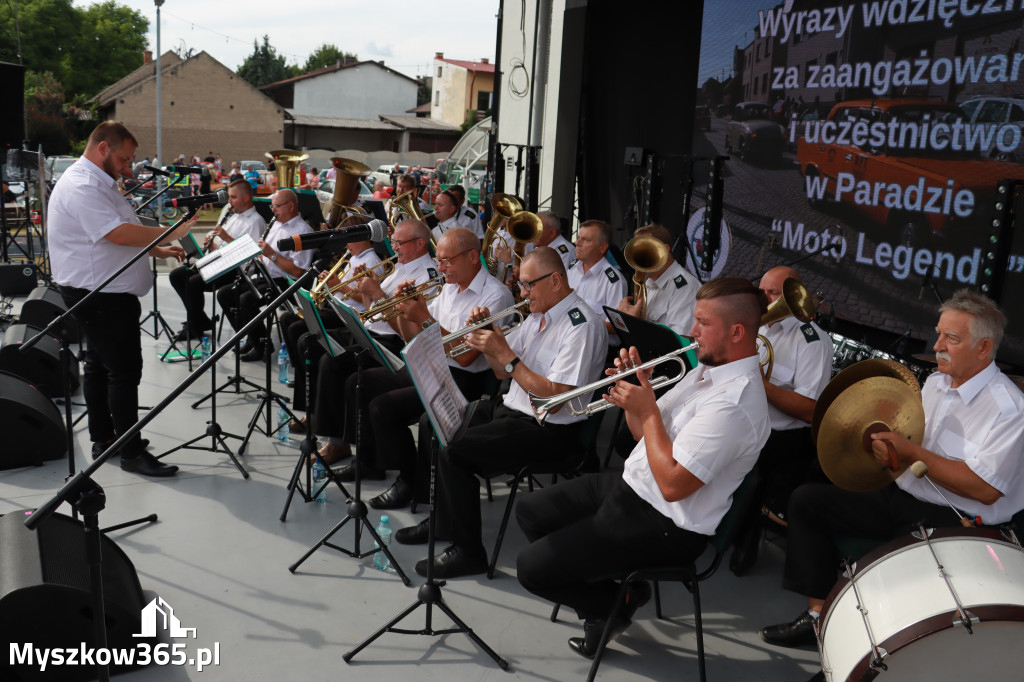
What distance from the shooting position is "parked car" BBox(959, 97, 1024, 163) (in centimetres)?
464

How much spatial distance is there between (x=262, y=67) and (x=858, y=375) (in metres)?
90.7

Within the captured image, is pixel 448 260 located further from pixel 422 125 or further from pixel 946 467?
pixel 422 125

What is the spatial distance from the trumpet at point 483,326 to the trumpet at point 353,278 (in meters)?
1.13

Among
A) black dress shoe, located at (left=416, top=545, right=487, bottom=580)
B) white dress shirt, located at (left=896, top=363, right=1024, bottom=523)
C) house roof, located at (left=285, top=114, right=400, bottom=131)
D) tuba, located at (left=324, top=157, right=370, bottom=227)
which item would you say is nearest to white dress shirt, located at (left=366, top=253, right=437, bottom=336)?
tuba, located at (left=324, top=157, right=370, bottom=227)

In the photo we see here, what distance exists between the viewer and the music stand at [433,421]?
3051 millimetres

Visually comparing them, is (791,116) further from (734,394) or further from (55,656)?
(55,656)

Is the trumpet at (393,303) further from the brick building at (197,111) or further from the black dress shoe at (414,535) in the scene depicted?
the brick building at (197,111)

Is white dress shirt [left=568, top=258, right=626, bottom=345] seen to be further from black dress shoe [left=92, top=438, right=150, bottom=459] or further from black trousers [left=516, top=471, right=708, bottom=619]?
black dress shoe [left=92, top=438, right=150, bottom=459]

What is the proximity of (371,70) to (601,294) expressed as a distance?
5847 centimetres

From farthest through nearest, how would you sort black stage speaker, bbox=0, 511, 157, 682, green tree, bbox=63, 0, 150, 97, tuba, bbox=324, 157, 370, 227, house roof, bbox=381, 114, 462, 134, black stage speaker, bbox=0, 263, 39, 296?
house roof, bbox=381, 114, 462, 134
green tree, bbox=63, 0, 150, 97
black stage speaker, bbox=0, 263, 39, 296
tuba, bbox=324, 157, 370, 227
black stage speaker, bbox=0, 511, 157, 682

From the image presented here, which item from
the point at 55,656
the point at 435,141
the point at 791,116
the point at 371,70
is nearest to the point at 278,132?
the point at 435,141

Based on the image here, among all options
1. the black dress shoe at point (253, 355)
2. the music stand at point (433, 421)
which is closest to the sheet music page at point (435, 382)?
the music stand at point (433, 421)

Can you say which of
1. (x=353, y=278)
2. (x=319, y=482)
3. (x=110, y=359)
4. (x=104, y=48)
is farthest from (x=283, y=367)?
(x=104, y=48)

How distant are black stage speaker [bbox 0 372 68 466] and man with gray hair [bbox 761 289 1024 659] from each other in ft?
14.5
